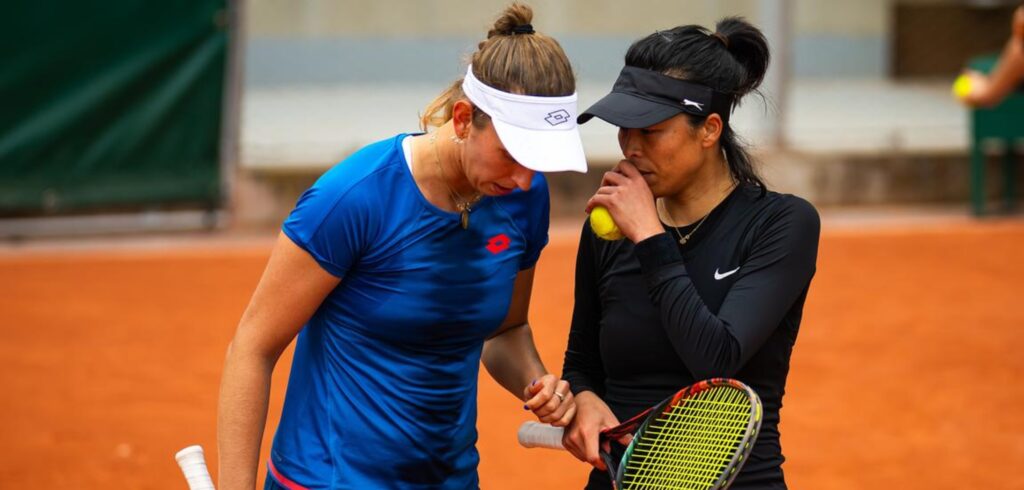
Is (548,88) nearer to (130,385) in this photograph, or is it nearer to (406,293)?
(406,293)

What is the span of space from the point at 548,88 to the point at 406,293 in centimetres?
50

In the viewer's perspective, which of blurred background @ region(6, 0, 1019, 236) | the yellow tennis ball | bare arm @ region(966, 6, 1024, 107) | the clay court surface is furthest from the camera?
blurred background @ region(6, 0, 1019, 236)

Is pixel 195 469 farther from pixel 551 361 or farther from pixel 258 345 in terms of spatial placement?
pixel 551 361

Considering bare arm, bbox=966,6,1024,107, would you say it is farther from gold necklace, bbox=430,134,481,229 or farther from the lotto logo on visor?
gold necklace, bbox=430,134,481,229

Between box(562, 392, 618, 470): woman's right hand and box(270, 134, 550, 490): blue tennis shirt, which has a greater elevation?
box(270, 134, 550, 490): blue tennis shirt

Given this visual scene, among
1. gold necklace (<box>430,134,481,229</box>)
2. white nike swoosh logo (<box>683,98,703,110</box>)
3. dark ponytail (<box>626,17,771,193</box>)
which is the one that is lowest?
gold necklace (<box>430,134,481,229</box>)

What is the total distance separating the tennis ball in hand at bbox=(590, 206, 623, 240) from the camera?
2.92m

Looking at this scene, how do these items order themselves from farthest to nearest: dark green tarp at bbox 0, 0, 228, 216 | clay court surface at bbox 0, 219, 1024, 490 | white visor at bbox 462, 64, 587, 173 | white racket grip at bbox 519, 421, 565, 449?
dark green tarp at bbox 0, 0, 228, 216, clay court surface at bbox 0, 219, 1024, 490, white racket grip at bbox 519, 421, 565, 449, white visor at bbox 462, 64, 587, 173

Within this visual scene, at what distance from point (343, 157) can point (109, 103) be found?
2.34m

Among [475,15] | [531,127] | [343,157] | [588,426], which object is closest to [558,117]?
[531,127]

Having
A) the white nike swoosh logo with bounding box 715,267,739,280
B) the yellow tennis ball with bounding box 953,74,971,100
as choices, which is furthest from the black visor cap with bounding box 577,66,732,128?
the yellow tennis ball with bounding box 953,74,971,100

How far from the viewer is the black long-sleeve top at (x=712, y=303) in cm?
282

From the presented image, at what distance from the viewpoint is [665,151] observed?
2.96 meters

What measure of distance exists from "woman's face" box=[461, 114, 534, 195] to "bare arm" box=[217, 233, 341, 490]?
35cm
